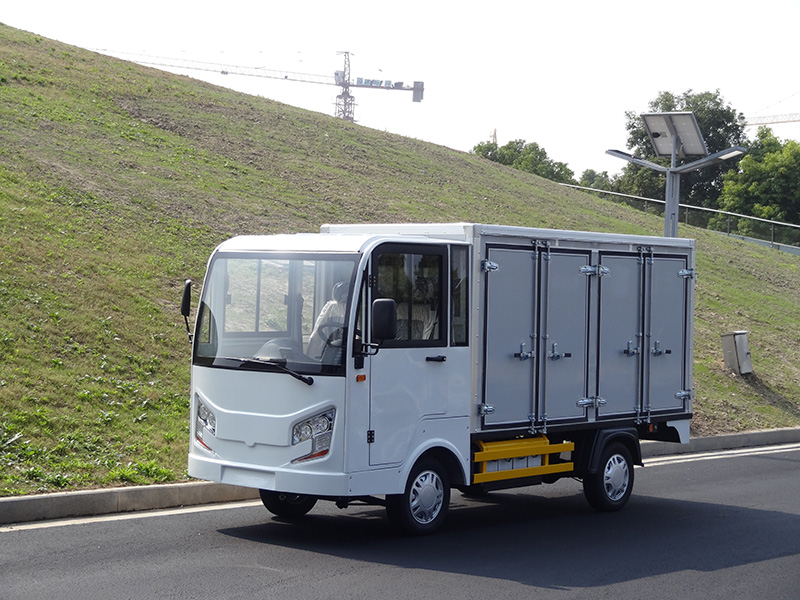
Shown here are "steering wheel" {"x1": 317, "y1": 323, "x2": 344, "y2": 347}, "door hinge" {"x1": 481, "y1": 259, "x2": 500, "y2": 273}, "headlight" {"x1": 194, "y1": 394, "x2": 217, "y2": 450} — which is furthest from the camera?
"door hinge" {"x1": 481, "y1": 259, "x2": 500, "y2": 273}

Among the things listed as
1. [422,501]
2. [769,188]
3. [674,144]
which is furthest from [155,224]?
[769,188]

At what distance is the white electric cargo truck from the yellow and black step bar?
19 millimetres

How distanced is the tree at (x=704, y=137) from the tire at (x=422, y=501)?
78.1 meters

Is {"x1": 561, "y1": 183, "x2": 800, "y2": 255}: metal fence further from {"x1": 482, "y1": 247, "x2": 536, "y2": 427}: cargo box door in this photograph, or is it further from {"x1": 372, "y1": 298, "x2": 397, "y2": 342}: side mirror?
{"x1": 372, "y1": 298, "x2": 397, "y2": 342}: side mirror

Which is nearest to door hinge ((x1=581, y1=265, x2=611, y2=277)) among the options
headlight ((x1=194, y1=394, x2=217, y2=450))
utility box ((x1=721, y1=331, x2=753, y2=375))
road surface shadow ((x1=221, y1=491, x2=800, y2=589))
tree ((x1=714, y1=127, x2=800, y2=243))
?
road surface shadow ((x1=221, y1=491, x2=800, y2=589))

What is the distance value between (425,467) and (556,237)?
2.74 m

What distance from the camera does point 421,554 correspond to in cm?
814

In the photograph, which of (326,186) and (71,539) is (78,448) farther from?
(326,186)

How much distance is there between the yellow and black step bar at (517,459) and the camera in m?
9.16

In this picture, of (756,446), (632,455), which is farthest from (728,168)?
(632,455)

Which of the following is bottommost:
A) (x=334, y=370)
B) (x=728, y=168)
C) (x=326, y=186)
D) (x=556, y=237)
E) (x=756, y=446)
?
(x=756, y=446)

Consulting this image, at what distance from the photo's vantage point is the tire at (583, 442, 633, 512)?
10.6m

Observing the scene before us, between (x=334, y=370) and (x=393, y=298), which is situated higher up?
(x=393, y=298)

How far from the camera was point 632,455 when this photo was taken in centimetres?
1100
